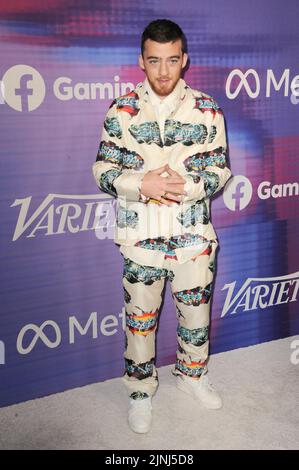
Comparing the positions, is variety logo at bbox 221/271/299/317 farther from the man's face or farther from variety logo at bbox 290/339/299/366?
the man's face

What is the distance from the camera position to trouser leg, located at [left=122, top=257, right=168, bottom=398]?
2.17m

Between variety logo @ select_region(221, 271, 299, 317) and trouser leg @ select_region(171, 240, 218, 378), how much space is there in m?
0.49

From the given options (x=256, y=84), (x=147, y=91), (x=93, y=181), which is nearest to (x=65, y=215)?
(x=93, y=181)

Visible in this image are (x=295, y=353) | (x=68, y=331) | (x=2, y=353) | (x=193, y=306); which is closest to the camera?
(x=193, y=306)

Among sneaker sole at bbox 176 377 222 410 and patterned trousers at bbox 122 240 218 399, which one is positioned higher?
patterned trousers at bbox 122 240 218 399

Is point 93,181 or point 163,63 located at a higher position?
point 163,63

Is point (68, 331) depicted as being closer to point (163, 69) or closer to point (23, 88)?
point (23, 88)

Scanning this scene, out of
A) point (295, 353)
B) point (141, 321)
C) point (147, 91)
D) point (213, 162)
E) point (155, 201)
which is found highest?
point (147, 91)

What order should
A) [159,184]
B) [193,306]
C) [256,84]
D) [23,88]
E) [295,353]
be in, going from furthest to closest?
1. [295,353]
2. [256,84]
3. [193,306]
4. [23,88]
5. [159,184]

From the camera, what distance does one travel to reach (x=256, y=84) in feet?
8.62

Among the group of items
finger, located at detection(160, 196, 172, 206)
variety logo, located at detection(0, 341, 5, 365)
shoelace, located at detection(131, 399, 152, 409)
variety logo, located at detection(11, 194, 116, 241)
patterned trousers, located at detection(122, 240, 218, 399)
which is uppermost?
finger, located at detection(160, 196, 172, 206)

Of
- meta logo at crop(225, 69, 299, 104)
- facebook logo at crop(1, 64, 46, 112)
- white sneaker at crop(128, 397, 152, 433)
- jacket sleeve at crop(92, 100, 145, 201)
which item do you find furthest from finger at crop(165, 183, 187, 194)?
white sneaker at crop(128, 397, 152, 433)

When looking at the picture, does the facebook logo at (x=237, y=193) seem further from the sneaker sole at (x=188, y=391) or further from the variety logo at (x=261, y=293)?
the sneaker sole at (x=188, y=391)

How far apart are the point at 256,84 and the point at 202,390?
5.04 feet
